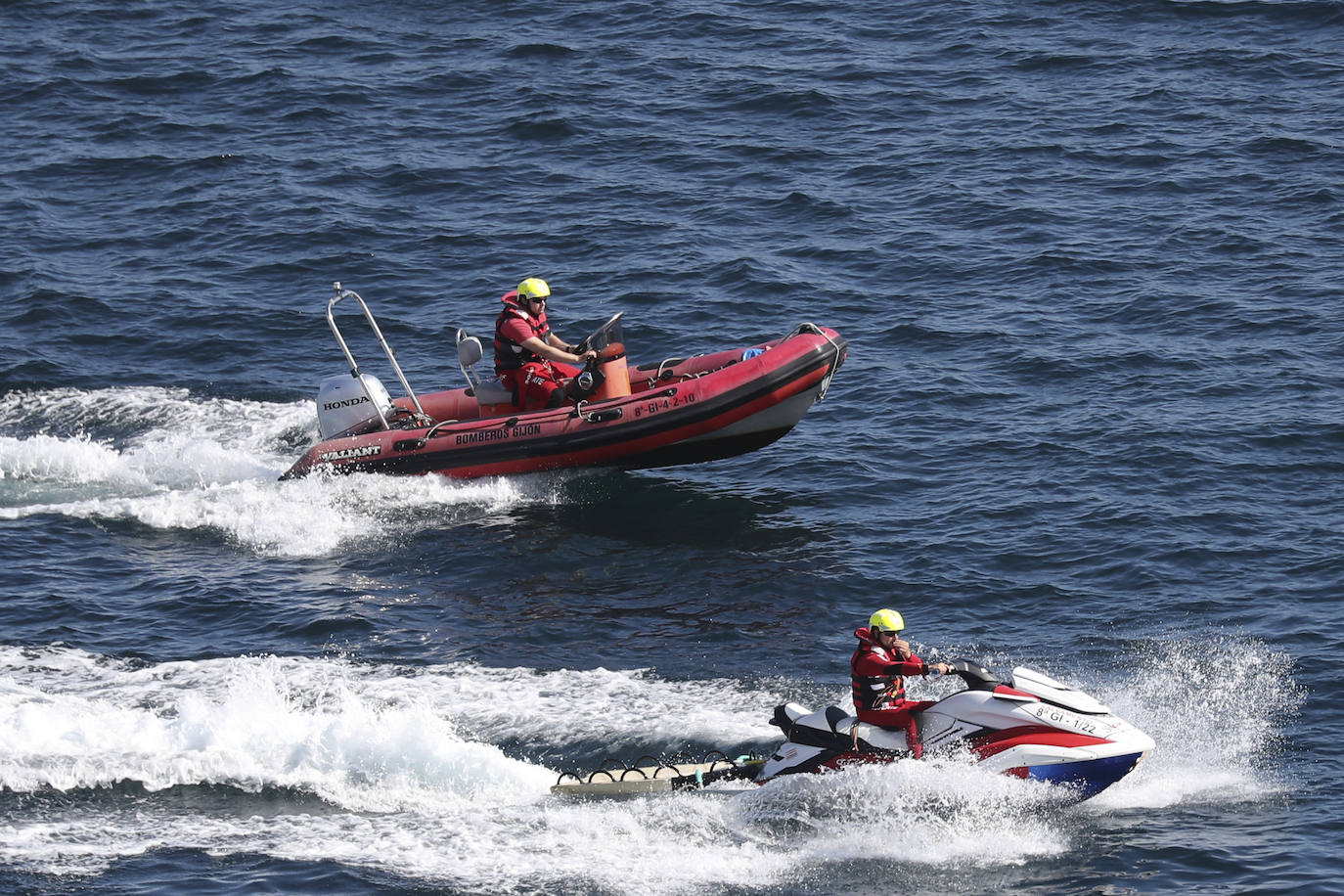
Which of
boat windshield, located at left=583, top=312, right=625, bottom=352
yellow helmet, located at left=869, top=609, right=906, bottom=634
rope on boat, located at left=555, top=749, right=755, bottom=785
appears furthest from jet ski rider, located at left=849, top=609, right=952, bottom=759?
boat windshield, located at left=583, top=312, right=625, bottom=352

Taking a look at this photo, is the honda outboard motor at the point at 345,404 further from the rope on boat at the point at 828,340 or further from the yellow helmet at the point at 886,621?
the yellow helmet at the point at 886,621

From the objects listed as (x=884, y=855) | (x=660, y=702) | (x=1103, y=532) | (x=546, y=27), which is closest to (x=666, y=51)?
(x=546, y=27)

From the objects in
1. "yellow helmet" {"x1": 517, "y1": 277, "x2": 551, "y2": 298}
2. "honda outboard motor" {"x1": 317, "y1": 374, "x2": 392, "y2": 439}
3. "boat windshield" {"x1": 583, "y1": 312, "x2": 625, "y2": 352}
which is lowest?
"honda outboard motor" {"x1": 317, "y1": 374, "x2": 392, "y2": 439}

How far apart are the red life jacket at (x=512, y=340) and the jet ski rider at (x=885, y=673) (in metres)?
6.96

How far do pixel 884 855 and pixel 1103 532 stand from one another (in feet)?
19.2

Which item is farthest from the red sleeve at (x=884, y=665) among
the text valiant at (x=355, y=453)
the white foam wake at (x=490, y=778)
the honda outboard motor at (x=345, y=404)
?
the honda outboard motor at (x=345, y=404)

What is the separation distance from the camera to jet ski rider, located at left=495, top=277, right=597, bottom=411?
18062 mm

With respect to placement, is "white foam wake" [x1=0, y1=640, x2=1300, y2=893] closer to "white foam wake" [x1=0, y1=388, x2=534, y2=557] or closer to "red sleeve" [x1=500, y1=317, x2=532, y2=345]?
"white foam wake" [x1=0, y1=388, x2=534, y2=557]

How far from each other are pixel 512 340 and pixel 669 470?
7.73 feet

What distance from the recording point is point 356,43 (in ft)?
100

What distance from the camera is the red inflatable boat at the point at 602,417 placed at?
17500 millimetres

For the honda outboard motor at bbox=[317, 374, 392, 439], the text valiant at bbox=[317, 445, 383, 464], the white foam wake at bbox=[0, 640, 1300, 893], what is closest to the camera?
the white foam wake at bbox=[0, 640, 1300, 893]

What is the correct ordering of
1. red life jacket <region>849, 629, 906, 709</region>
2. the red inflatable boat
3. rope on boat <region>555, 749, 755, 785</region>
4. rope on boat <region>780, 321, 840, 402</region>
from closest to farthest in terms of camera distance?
1. red life jacket <region>849, 629, 906, 709</region>
2. rope on boat <region>555, 749, 755, 785</region>
3. rope on boat <region>780, 321, 840, 402</region>
4. the red inflatable boat

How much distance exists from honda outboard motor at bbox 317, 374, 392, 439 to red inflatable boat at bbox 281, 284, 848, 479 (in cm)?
1
